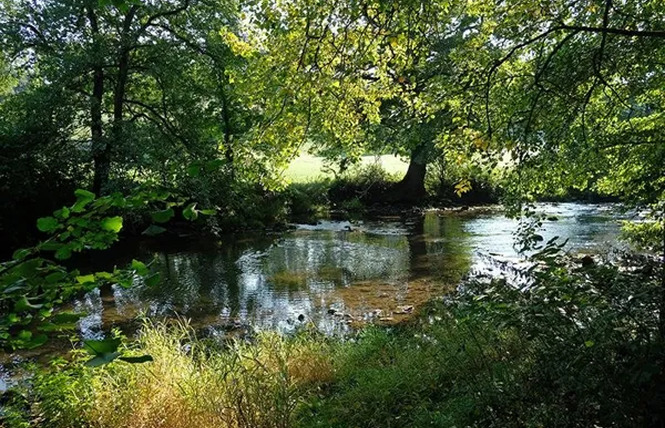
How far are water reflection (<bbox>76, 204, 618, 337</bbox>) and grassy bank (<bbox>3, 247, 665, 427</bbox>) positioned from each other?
104 inches

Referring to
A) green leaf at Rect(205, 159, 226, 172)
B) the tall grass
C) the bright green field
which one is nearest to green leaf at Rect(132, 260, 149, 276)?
green leaf at Rect(205, 159, 226, 172)

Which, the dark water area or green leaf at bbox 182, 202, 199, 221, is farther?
the dark water area

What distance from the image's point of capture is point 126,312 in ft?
31.8

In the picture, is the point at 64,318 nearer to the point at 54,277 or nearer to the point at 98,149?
the point at 54,277

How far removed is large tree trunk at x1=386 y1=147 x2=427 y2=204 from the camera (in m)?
24.9

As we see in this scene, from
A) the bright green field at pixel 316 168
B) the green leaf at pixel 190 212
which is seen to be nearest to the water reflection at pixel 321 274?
the green leaf at pixel 190 212

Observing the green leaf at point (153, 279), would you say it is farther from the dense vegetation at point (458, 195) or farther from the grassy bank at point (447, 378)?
the grassy bank at point (447, 378)

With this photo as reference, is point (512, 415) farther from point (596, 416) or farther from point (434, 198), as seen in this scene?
point (434, 198)

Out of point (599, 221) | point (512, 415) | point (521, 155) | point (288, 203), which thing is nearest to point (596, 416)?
point (512, 415)

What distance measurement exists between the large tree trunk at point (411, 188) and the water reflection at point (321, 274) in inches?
215

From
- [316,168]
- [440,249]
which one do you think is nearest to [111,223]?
[440,249]

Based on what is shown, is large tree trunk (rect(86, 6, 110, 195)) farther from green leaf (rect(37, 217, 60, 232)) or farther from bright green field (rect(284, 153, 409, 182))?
green leaf (rect(37, 217, 60, 232))

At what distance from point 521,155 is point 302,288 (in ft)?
24.0

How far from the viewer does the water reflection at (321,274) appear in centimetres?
948
